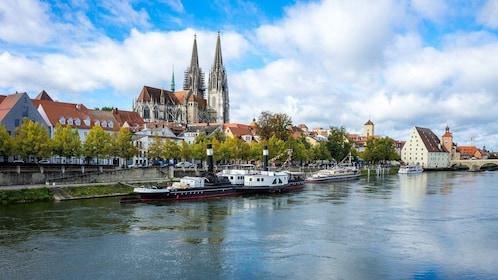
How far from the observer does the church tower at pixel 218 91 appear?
18388cm

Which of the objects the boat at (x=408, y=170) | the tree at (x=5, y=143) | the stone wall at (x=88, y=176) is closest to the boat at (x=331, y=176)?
the stone wall at (x=88, y=176)

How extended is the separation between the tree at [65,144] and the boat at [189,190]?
15.1 m

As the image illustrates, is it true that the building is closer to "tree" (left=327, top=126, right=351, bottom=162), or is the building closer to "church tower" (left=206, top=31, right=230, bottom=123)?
"tree" (left=327, top=126, right=351, bottom=162)

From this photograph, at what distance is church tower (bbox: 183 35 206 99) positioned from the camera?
625ft

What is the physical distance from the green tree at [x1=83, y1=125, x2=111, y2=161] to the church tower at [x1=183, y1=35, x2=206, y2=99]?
125486mm

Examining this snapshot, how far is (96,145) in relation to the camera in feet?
211

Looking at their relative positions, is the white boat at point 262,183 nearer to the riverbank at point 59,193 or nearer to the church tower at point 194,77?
the riverbank at point 59,193

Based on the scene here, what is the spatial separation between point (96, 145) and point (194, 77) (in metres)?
129

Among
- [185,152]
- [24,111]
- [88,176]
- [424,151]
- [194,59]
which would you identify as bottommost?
[88,176]

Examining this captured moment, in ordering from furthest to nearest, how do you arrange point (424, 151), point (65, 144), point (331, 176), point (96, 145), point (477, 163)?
1. point (424, 151)
2. point (477, 163)
3. point (331, 176)
4. point (96, 145)
5. point (65, 144)

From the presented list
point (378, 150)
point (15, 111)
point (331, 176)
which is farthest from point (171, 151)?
point (378, 150)

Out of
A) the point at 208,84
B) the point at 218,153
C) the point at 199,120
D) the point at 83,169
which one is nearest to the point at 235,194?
the point at 83,169

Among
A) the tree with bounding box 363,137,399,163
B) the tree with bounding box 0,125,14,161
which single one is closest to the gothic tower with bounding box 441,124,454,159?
the tree with bounding box 363,137,399,163

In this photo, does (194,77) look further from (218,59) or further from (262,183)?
(262,183)
